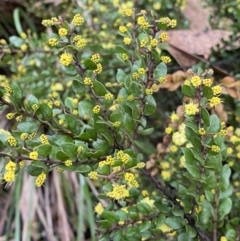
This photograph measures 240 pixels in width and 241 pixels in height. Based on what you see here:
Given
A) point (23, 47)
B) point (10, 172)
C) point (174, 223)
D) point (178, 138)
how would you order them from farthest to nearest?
1. point (23, 47)
2. point (178, 138)
3. point (174, 223)
4. point (10, 172)

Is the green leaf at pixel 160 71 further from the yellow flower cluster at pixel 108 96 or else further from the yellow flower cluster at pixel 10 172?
the yellow flower cluster at pixel 10 172

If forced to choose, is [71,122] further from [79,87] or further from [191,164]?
[191,164]

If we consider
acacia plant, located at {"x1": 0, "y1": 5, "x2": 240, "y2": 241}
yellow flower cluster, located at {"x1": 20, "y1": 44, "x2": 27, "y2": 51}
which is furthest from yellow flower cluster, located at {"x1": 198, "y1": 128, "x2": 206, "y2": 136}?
yellow flower cluster, located at {"x1": 20, "y1": 44, "x2": 27, "y2": 51}

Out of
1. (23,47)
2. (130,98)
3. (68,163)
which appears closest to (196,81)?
(130,98)

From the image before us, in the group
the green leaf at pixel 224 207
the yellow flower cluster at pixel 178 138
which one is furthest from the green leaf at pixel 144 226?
the yellow flower cluster at pixel 178 138

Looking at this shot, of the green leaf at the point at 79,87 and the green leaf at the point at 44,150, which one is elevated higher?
the green leaf at the point at 79,87

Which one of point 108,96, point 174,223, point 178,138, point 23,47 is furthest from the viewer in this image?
point 23,47

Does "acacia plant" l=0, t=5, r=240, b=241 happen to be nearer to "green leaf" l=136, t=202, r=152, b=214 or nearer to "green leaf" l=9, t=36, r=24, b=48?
"green leaf" l=136, t=202, r=152, b=214
